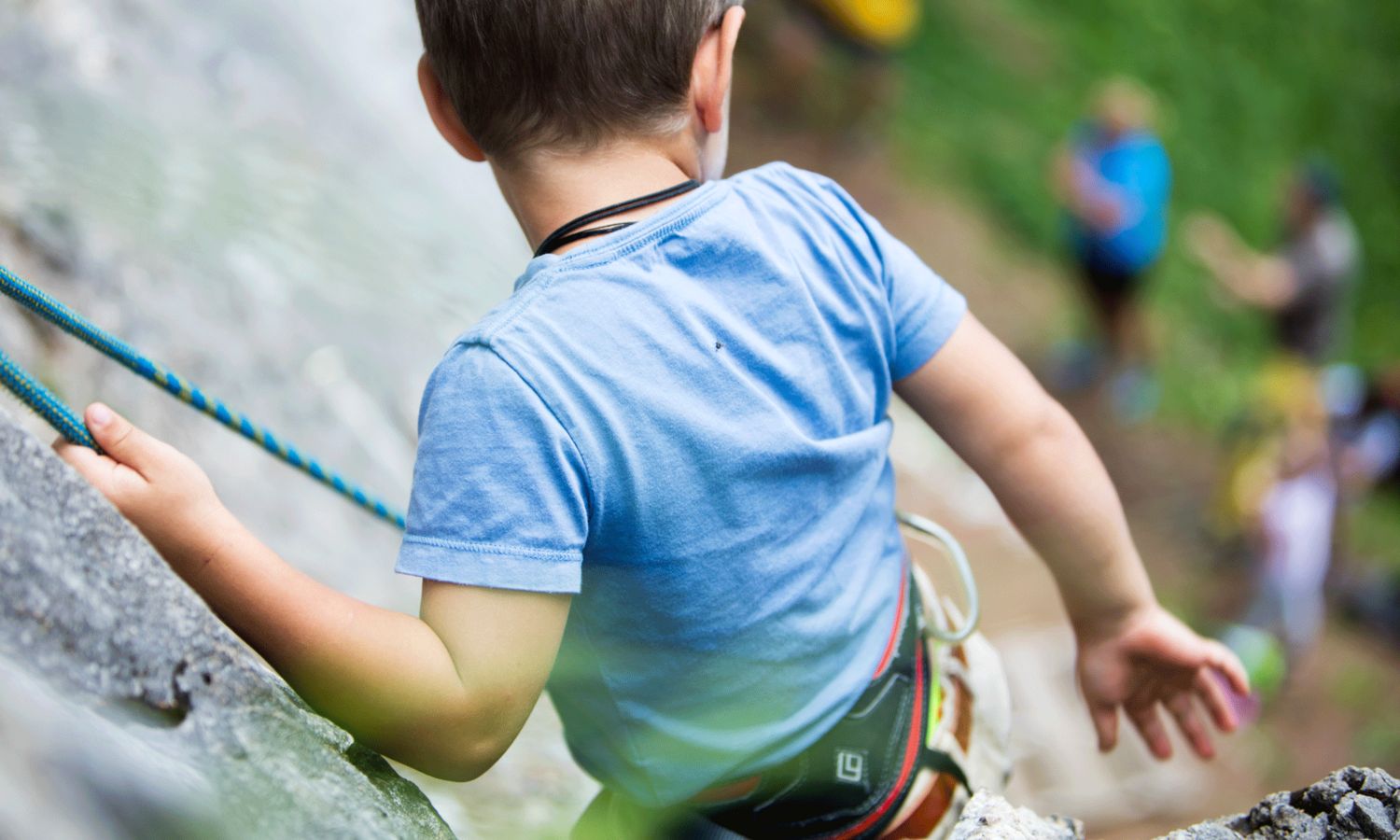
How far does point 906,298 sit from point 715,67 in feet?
1.12

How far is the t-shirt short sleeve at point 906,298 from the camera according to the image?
1.25 metres

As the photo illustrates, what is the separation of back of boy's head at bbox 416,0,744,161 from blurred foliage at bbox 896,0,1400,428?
22.5ft

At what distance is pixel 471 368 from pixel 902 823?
775 millimetres

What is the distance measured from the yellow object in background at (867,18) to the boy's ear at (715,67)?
684cm

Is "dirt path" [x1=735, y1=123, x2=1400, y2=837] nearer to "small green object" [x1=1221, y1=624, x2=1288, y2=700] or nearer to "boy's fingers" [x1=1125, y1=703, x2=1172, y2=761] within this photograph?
"small green object" [x1=1221, y1=624, x2=1288, y2=700]

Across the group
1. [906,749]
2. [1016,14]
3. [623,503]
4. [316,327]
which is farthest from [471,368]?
[1016,14]

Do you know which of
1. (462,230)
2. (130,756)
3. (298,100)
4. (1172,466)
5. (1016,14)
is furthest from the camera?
(1016,14)

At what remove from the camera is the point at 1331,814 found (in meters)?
1.07

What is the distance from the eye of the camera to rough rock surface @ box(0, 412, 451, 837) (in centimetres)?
77

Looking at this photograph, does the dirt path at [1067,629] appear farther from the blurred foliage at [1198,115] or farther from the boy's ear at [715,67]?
the boy's ear at [715,67]

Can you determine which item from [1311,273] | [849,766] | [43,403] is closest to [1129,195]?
[1311,273]

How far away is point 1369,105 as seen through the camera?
1025 centimetres

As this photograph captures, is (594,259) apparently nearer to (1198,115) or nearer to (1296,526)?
(1296,526)

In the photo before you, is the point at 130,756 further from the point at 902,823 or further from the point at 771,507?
the point at 902,823
